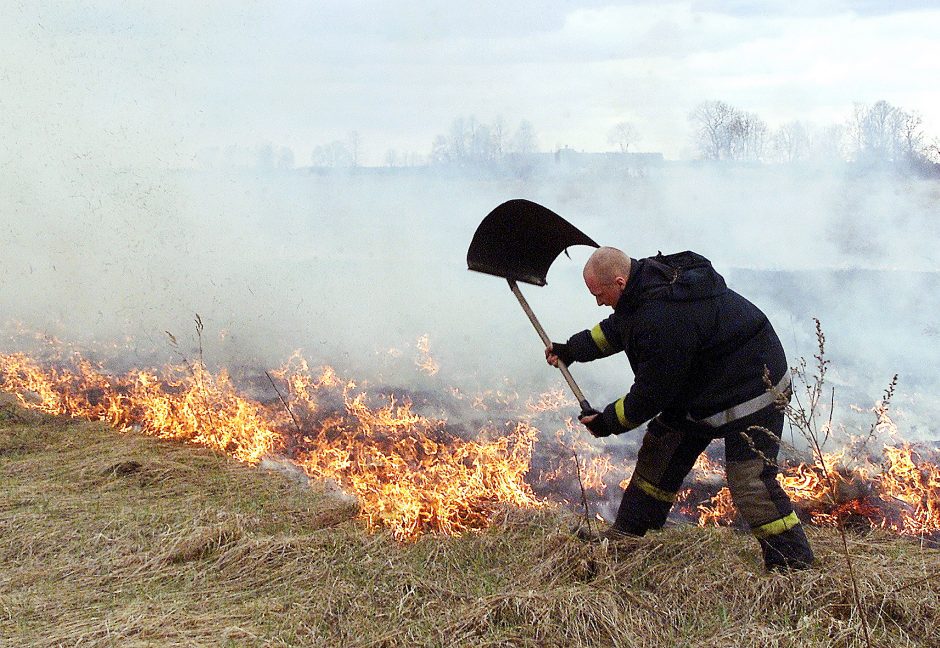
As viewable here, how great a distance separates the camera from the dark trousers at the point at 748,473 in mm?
3568

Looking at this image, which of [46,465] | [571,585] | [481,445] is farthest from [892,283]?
[46,465]

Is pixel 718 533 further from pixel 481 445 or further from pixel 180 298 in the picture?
pixel 180 298

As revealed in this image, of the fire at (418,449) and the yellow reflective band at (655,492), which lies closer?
the yellow reflective band at (655,492)

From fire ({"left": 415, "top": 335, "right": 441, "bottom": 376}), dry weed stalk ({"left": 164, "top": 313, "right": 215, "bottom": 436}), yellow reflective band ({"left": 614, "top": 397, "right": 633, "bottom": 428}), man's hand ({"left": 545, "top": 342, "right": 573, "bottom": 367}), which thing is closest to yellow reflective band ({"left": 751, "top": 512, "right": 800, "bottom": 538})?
yellow reflective band ({"left": 614, "top": 397, "right": 633, "bottom": 428})

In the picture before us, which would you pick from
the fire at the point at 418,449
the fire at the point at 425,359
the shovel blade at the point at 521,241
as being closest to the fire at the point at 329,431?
the fire at the point at 418,449

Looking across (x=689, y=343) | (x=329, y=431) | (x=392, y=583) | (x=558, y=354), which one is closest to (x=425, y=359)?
(x=329, y=431)

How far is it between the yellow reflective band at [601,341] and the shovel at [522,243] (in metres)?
0.24

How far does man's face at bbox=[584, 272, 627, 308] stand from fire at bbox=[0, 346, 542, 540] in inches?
64.5

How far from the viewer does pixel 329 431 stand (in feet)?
20.6

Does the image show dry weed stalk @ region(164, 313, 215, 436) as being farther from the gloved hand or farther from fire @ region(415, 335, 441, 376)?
the gloved hand

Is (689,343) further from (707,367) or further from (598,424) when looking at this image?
(598,424)

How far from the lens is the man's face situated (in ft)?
11.8

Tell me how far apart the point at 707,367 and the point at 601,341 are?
0.60m

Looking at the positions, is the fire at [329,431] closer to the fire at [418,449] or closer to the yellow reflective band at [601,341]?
the fire at [418,449]
